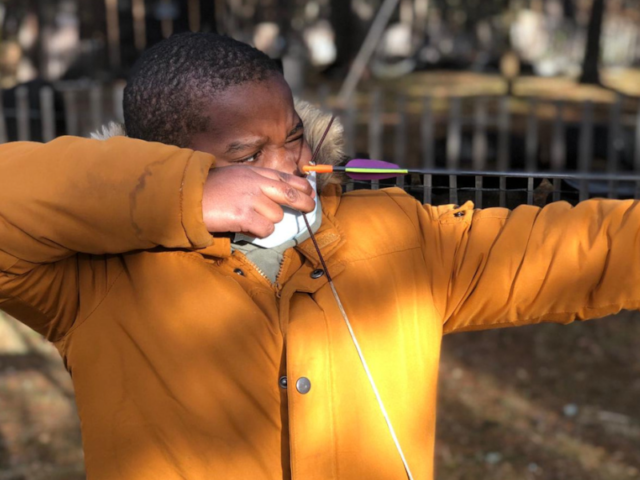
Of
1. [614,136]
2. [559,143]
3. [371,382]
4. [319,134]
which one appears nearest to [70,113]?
[559,143]

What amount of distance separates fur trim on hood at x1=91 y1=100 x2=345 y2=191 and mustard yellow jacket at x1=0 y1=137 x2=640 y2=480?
20 cm

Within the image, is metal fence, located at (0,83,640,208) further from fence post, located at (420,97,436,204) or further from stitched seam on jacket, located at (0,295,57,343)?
stitched seam on jacket, located at (0,295,57,343)

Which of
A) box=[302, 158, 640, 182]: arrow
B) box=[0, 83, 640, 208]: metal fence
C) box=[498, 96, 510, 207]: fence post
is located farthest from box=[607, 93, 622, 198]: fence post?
box=[302, 158, 640, 182]: arrow

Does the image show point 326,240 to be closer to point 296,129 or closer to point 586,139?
point 296,129

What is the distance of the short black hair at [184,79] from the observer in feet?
5.87

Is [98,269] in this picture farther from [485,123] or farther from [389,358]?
[485,123]

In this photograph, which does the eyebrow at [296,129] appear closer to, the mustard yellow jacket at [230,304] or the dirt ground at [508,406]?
the mustard yellow jacket at [230,304]

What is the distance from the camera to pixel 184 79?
71.2 inches

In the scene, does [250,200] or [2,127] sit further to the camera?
[2,127]

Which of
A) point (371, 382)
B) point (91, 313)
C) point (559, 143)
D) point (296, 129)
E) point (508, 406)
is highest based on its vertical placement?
point (296, 129)

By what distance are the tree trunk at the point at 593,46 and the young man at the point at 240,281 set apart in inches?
466

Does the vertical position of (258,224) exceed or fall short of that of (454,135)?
it exceeds it

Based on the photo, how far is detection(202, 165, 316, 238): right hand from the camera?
162 cm

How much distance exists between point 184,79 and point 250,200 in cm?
37
